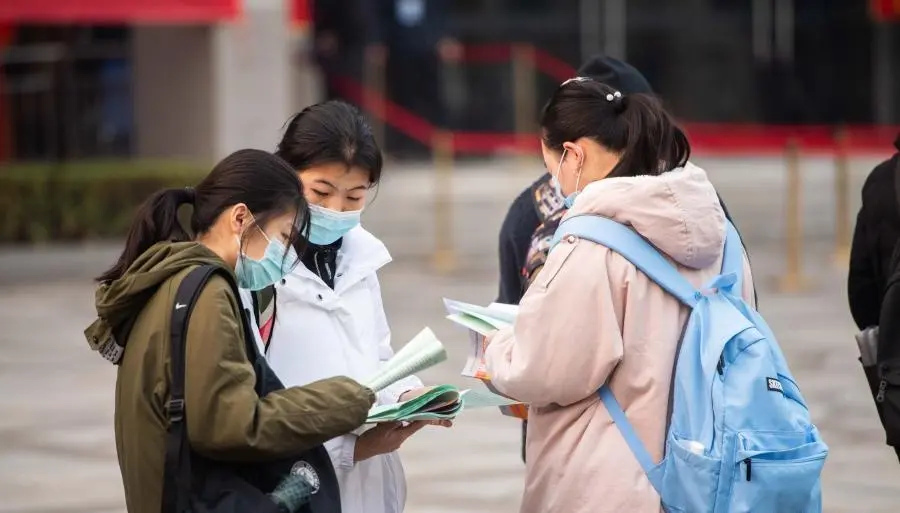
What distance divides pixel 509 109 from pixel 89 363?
37.6ft

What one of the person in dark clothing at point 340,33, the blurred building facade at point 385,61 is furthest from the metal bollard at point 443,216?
the person in dark clothing at point 340,33

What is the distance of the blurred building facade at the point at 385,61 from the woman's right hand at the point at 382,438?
34.0 feet

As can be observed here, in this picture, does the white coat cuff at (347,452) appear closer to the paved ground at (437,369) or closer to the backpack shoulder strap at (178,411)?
the backpack shoulder strap at (178,411)

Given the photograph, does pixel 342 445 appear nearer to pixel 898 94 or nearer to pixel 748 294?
pixel 748 294

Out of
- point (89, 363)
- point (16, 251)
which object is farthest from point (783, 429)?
point (16, 251)

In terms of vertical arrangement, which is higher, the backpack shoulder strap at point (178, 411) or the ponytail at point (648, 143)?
the ponytail at point (648, 143)

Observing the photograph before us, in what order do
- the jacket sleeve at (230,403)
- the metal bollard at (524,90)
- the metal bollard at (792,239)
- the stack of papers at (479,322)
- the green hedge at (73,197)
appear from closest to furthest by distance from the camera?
the jacket sleeve at (230,403), the stack of papers at (479,322), the metal bollard at (792,239), the green hedge at (73,197), the metal bollard at (524,90)

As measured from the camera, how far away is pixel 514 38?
21.5 metres

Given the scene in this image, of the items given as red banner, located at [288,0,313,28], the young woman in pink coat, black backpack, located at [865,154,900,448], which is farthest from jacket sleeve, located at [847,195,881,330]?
red banner, located at [288,0,313,28]

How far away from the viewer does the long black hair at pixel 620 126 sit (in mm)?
3680

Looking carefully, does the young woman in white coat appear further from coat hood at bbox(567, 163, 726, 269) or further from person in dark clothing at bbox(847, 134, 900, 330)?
person in dark clothing at bbox(847, 134, 900, 330)

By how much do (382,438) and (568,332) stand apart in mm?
553

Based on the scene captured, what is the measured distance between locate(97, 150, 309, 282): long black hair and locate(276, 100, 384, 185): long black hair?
1.57 feet

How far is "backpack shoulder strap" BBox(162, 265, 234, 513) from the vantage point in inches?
121
